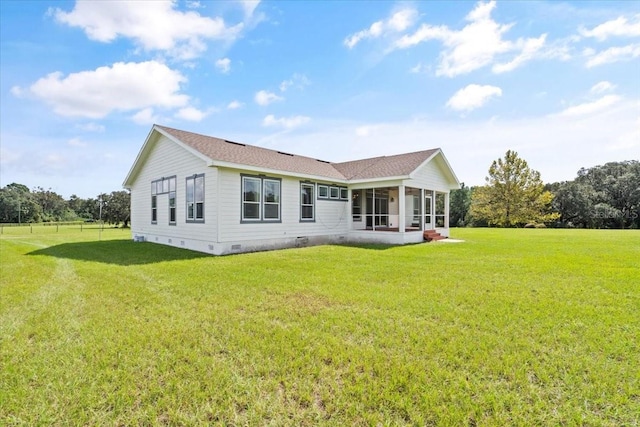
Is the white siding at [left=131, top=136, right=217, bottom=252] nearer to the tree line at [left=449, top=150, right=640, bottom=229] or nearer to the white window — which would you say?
the white window

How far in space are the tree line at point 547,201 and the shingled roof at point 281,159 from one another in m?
23.5

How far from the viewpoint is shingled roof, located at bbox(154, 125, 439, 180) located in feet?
40.2

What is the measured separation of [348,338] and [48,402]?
9.53 feet

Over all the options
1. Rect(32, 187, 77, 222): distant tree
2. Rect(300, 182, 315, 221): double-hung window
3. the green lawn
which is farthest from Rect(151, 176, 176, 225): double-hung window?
Rect(32, 187, 77, 222): distant tree

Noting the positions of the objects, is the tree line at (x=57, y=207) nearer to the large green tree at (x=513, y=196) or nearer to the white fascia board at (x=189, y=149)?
the white fascia board at (x=189, y=149)

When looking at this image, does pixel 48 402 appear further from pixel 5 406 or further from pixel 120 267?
pixel 120 267

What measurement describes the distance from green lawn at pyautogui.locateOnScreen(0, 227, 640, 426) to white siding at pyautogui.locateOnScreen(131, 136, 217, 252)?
489 centimetres

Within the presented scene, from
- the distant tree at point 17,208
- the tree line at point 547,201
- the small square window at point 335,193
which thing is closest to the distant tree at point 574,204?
the tree line at point 547,201

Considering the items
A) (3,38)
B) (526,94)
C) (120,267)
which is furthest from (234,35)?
(526,94)

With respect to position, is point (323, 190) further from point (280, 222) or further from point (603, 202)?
point (603, 202)

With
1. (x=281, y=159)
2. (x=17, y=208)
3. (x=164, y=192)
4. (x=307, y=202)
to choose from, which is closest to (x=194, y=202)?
(x=164, y=192)

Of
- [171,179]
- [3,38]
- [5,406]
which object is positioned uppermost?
[3,38]

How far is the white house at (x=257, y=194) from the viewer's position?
11.7m

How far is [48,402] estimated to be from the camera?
2641mm
